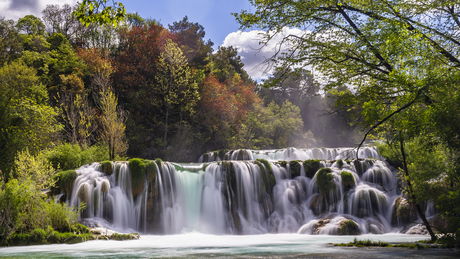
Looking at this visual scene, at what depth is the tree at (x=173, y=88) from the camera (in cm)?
2822

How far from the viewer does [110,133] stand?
20719 millimetres

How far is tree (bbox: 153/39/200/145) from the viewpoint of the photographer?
28219 mm

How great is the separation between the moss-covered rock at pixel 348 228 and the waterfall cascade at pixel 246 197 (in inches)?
1.9

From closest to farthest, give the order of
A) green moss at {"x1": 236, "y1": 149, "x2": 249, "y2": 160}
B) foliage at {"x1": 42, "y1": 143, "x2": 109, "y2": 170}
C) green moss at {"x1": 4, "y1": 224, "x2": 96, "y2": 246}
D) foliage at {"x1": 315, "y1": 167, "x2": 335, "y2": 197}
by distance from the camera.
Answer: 1. green moss at {"x1": 4, "y1": 224, "x2": 96, "y2": 246}
2. foliage at {"x1": 315, "y1": 167, "x2": 335, "y2": 197}
3. foliage at {"x1": 42, "y1": 143, "x2": 109, "y2": 170}
4. green moss at {"x1": 236, "y1": 149, "x2": 249, "y2": 160}

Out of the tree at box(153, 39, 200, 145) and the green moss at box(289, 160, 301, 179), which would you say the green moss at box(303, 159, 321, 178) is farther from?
the tree at box(153, 39, 200, 145)

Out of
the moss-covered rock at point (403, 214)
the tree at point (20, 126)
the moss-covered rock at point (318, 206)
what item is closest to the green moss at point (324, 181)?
the moss-covered rock at point (318, 206)

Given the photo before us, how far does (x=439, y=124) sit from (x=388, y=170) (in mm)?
13468

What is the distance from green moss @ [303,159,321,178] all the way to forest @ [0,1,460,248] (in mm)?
4462

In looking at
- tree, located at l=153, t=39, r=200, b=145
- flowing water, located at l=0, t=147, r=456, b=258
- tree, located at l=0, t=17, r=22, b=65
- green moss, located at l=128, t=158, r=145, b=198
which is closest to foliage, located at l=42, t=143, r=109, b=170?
flowing water, located at l=0, t=147, r=456, b=258

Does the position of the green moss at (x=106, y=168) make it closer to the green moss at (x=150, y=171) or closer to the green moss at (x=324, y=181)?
the green moss at (x=150, y=171)

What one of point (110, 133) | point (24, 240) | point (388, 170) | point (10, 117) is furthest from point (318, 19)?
point (10, 117)

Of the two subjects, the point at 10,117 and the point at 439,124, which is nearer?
the point at 439,124

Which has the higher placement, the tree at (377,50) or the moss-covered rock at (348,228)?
the tree at (377,50)

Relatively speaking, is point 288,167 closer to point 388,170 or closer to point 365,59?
point 388,170
